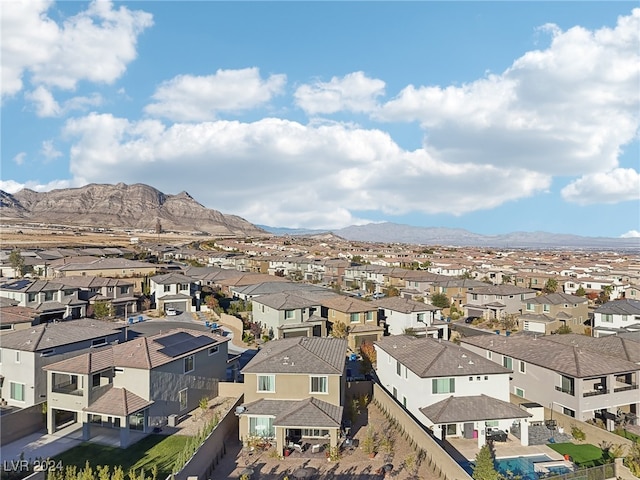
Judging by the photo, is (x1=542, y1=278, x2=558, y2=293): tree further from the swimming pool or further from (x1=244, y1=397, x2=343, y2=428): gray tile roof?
(x1=244, y1=397, x2=343, y2=428): gray tile roof

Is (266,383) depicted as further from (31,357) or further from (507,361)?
(507,361)

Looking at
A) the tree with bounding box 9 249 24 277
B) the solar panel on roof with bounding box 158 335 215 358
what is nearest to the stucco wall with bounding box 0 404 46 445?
the solar panel on roof with bounding box 158 335 215 358

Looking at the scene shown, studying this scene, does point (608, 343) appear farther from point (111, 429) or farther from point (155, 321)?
point (155, 321)

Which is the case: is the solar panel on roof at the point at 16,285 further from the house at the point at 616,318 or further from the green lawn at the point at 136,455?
the house at the point at 616,318

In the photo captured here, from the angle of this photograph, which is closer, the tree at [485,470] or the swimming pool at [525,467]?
the tree at [485,470]

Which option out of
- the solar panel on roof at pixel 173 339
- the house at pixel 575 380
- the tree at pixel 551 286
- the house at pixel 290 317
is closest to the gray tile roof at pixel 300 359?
the solar panel on roof at pixel 173 339

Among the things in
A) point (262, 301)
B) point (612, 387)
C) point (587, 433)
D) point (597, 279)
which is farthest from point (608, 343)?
point (597, 279)
